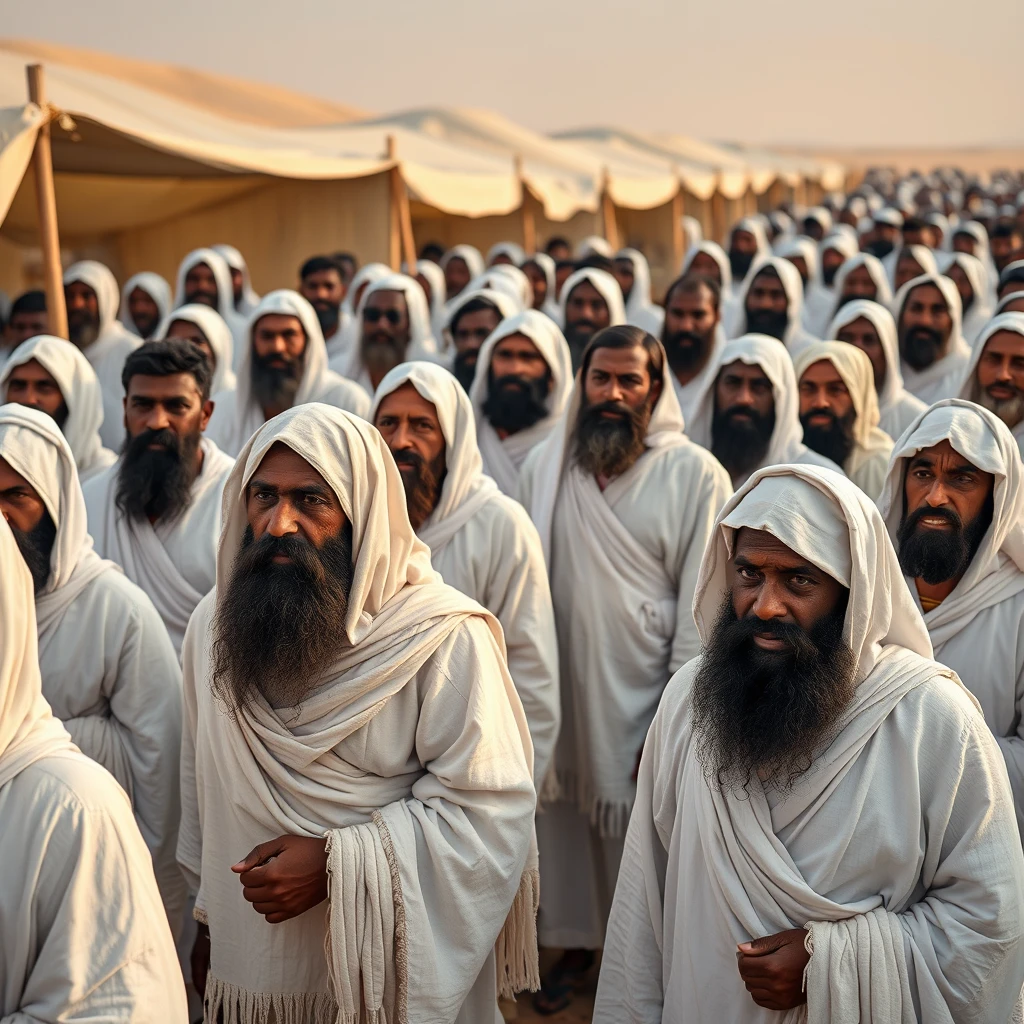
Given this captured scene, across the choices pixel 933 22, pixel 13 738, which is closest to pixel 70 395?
pixel 13 738

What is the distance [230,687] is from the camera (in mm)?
2732

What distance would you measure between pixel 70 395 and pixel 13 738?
324cm

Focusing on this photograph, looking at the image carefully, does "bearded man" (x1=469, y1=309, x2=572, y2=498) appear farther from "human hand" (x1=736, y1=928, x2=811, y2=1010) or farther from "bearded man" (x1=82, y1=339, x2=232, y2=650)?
"human hand" (x1=736, y1=928, x2=811, y2=1010)

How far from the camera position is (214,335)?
6703 millimetres

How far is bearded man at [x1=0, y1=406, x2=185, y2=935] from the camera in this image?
323 cm

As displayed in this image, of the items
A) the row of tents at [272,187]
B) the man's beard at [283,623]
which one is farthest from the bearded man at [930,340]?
the man's beard at [283,623]

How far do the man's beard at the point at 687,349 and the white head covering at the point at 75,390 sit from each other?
9.80 ft

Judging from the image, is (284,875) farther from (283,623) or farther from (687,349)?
(687,349)

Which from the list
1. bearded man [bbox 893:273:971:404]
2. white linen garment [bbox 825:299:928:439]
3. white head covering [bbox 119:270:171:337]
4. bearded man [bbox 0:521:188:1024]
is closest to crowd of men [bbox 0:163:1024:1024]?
bearded man [bbox 0:521:188:1024]

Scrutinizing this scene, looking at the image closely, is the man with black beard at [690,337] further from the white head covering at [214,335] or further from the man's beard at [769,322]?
the white head covering at [214,335]

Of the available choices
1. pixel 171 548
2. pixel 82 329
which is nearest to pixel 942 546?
pixel 171 548

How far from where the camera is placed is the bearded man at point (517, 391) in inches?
210

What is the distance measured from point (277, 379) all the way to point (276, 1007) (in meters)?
3.89

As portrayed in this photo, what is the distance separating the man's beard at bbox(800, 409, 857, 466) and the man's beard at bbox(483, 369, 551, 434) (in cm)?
105
